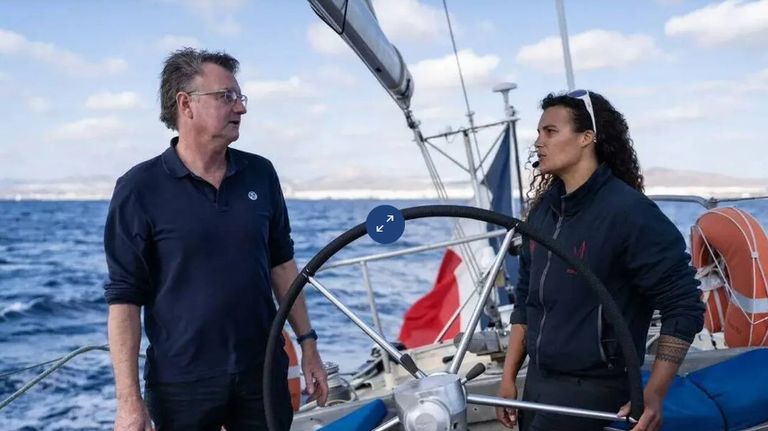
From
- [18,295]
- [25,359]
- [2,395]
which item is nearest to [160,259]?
[2,395]

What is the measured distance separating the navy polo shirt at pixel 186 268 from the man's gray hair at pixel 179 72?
10 cm

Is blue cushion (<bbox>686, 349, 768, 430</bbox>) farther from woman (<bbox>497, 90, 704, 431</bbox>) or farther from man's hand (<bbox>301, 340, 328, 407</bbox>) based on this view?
man's hand (<bbox>301, 340, 328, 407</bbox>)

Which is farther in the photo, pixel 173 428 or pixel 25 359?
pixel 25 359

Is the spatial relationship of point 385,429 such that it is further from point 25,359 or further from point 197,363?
point 25,359

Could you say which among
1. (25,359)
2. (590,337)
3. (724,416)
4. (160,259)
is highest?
(160,259)

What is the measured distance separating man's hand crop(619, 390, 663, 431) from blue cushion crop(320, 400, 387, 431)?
2.45ft

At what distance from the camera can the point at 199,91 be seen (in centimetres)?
216

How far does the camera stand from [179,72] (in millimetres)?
2184

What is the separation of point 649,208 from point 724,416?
2.50 ft

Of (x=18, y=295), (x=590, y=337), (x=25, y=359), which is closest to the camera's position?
(x=590, y=337)

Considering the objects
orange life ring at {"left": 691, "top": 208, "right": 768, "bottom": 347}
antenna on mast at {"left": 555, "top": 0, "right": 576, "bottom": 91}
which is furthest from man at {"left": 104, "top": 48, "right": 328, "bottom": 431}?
antenna on mast at {"left": 555, "top": 0, "right": 576, "bottom": 91}

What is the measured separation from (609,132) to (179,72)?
39.3 inches

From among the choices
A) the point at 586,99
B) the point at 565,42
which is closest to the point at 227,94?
the point at 586,99

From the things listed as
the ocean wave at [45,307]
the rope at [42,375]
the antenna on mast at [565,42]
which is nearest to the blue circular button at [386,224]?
the rope at [42,375]
